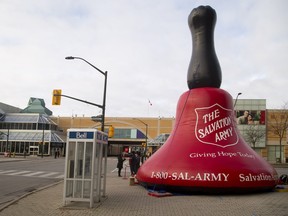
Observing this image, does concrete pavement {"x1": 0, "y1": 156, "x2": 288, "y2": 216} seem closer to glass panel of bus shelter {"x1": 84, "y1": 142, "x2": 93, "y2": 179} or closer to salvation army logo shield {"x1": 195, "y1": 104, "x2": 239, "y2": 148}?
glass panel of bus shelter {"x1": 84, "y1": 142, "x2": 93, "y2": 179}

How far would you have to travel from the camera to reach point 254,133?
204ft

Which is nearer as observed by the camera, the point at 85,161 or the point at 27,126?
the point at 85,161

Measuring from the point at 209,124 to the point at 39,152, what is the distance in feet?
207

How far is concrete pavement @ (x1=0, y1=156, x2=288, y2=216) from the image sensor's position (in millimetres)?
10664

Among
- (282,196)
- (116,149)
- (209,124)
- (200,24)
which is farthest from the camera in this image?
(116,149)

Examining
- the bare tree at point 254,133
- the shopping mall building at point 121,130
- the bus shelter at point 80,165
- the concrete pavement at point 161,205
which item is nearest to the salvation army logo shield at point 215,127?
the concrete pavement at point 161,205

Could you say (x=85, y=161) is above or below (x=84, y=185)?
above

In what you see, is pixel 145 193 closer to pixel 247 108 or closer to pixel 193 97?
pixel 193 97

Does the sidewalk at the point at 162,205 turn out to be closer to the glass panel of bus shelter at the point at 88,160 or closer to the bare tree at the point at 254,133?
the glass panel of bus shelter at the point at 88,160

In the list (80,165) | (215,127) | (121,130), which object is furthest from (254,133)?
(80,165)

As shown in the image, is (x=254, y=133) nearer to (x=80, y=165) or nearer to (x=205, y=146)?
(x=205, y=146)

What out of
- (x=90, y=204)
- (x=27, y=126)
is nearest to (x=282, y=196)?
(x=90, y=204)

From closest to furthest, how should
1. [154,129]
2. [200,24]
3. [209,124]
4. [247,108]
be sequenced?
[209,124] < [200,24] < [247,108] < [154,129]

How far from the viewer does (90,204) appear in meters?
11.2
